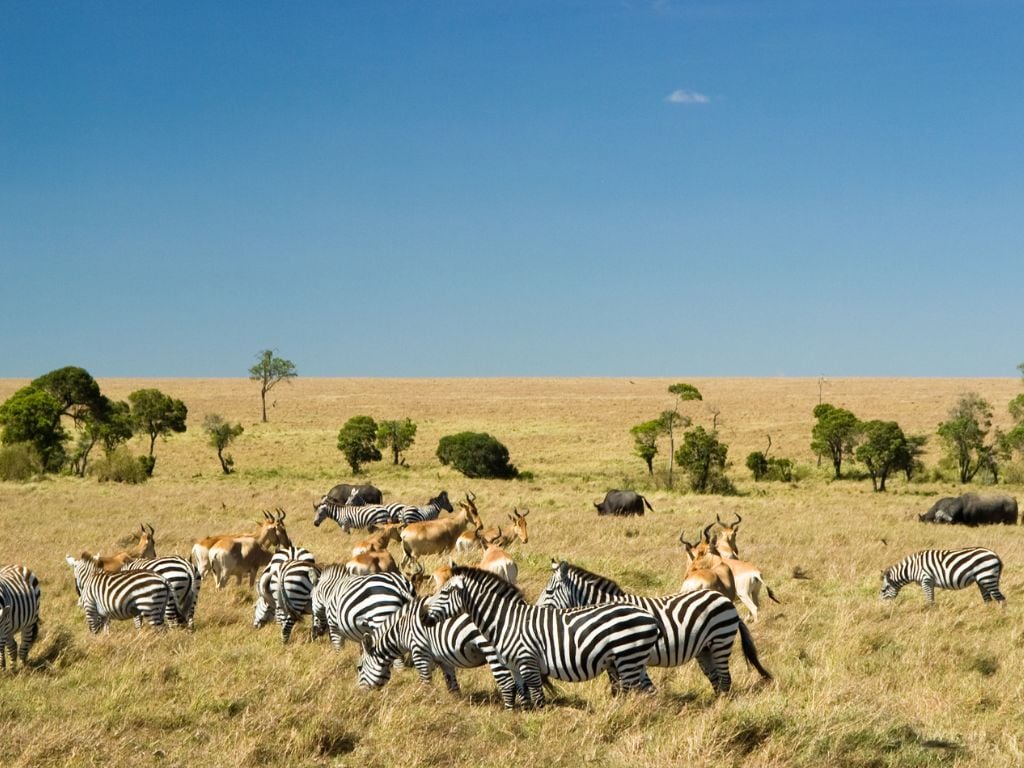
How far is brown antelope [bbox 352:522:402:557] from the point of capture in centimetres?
1488

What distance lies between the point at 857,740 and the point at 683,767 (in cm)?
164

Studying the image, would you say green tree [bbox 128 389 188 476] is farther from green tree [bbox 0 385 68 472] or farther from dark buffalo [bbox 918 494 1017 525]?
dark buffalo [bbox 918 494 1017 525]

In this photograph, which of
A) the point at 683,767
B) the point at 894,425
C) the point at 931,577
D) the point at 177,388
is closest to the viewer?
the point at 683,767

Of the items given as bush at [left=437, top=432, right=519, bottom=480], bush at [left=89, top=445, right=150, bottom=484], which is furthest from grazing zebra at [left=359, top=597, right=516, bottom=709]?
bush at [left=437, top=432, right=519, bottom=480]

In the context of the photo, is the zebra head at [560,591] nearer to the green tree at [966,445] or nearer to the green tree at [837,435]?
the green tree at [837,435]

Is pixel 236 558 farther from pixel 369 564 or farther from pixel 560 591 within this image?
pixel 560 591

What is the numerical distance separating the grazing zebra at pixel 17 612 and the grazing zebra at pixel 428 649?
368cm

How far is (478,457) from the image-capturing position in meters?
51.9

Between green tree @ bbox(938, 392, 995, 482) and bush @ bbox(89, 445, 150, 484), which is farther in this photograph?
green tree @ bbox(938, 392, 995, 482)

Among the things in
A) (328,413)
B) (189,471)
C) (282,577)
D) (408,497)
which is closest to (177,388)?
(328,413)

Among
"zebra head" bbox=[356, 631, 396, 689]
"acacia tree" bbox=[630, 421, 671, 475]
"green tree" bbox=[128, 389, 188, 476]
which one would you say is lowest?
A: "zebra head" bbox=[356, 631, 396, 689]

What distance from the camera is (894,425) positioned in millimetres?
45719

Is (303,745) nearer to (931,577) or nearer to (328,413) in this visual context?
(931,577)

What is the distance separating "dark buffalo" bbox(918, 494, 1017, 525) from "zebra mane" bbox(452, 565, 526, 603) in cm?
2488
